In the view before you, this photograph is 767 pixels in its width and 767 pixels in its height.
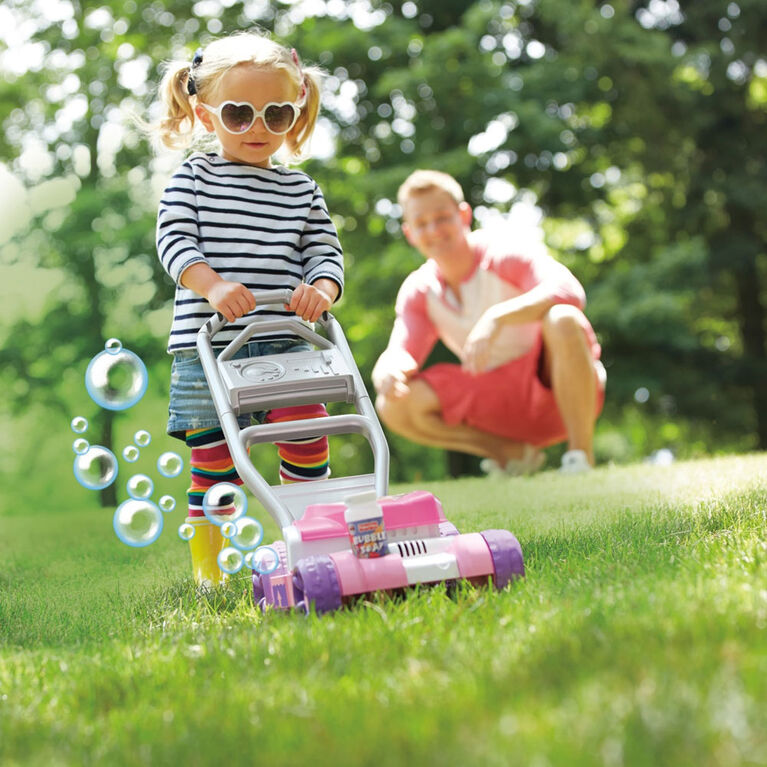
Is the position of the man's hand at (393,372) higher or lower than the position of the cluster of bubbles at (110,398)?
lower

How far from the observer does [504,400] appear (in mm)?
6766

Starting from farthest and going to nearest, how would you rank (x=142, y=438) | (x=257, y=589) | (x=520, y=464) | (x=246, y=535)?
(x=520, y=464) → (x=142, y=438) → (x=257, y=589) → (x=246, y=535)

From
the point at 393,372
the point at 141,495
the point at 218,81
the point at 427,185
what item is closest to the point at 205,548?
the point at 141,495

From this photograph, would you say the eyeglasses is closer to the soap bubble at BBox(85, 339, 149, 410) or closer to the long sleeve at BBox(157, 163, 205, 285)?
the long sleeve at BBox(157, 163, 205, 285)

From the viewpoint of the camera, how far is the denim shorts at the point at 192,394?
3.29m

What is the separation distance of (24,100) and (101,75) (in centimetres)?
173

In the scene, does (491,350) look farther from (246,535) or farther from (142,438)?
(246,535)

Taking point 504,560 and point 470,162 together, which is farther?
point 470,162

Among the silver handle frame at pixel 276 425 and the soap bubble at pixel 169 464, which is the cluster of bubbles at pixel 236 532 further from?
the soap bubble at pixel 169 464

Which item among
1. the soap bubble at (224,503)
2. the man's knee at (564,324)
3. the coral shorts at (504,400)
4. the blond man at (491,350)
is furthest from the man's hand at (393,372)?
the soap bubble at (224,503)

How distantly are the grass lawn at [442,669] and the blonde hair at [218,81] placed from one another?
5.21 ft

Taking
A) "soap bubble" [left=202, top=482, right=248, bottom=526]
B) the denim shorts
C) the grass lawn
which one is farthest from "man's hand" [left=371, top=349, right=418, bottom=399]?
"soap bubble" [left=202, top=482, right=248, bottom=526]

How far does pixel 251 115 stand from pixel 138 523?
4.33 ft

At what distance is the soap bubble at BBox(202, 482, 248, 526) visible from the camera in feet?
9.36
